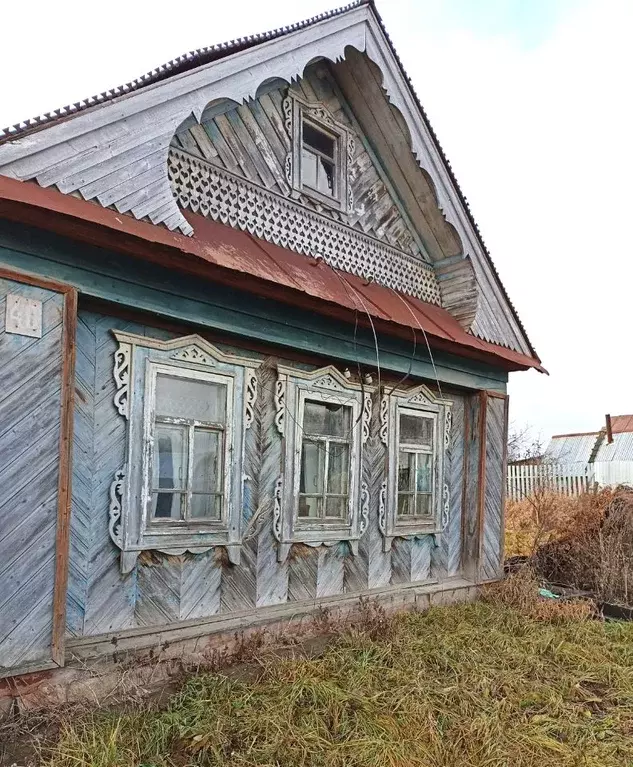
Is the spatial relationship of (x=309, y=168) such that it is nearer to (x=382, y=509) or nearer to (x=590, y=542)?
(x=382, y=509)

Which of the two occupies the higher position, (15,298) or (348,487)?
(15,298)

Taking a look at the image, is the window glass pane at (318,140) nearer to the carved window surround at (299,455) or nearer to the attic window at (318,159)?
the attic window at (318,159)

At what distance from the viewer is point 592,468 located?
70.7 feet

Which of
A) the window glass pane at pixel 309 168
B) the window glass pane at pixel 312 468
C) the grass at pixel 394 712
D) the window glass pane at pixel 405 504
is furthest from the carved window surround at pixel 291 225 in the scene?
the grass at pixel 394 712

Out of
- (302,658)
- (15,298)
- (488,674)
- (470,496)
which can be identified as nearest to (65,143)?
(15,298)

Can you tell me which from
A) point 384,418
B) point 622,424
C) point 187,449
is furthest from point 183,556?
point 622,424

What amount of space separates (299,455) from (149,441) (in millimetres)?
1490

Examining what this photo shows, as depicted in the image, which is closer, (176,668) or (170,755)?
(170,755)

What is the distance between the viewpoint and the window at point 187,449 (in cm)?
442

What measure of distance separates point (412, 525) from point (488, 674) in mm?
1997

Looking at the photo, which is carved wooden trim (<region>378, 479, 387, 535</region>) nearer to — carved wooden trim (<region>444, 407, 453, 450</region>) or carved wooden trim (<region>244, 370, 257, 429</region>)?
carved wooden trim (<region>444, 407, 453, 450</region>)

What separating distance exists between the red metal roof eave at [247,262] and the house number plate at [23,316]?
46 cm

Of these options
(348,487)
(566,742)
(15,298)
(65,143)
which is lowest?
(566,742)

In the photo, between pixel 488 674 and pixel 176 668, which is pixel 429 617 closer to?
pixel 488 674
